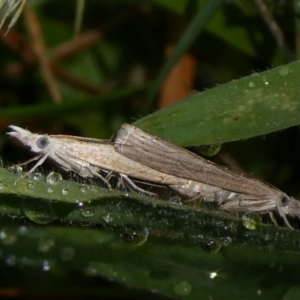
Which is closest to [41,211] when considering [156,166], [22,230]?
[156,166]

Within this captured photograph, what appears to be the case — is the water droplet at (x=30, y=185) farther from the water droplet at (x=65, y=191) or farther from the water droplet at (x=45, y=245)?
the water droplet at (x=45, y=245)

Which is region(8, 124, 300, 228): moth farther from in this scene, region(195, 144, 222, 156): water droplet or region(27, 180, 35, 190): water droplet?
region(27, 180, 35, 190): water droplet

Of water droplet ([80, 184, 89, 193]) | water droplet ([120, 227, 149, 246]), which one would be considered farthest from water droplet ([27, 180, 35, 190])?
water droplet ([120, 227, 149, 246])

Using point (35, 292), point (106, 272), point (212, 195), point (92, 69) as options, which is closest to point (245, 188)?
point (212, 195)

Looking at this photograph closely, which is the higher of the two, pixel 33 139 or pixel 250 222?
pixel 33 139

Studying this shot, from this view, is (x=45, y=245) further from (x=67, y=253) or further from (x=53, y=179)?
(x=53, y=179)

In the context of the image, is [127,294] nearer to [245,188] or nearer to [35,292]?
[35,292]
